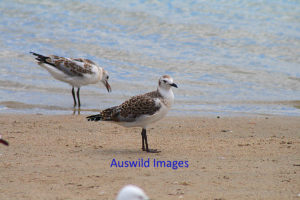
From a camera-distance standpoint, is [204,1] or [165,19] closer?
[165,19]

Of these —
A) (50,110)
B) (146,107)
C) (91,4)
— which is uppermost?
(91,4)

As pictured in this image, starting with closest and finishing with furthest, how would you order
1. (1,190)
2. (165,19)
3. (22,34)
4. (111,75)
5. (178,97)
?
(1,190) < (178,97) < (111,75) < (22,34) < (165,19)

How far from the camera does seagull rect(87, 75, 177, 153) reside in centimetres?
786

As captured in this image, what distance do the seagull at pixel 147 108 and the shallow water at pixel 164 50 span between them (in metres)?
3.40

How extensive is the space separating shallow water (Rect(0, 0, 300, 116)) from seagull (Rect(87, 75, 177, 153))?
3397 millimetres

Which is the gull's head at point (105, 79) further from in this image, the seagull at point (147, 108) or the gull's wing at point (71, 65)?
the seagull at point (147, 108)

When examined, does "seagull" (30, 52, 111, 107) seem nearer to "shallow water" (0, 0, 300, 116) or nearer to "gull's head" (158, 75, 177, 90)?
"shallow water" (0, 0, 300, 116)

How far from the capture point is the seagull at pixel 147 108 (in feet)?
25.8

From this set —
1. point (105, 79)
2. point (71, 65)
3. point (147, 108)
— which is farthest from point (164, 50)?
point (147, 108)

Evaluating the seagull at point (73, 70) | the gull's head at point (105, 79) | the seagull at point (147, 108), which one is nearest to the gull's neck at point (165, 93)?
the seagull at point (147, 108)

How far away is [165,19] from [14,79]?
27.7 ft

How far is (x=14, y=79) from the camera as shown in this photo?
45.0 feet

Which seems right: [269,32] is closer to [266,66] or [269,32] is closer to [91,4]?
[266,66]

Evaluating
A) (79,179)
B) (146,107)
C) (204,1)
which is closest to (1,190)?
(79,179)
